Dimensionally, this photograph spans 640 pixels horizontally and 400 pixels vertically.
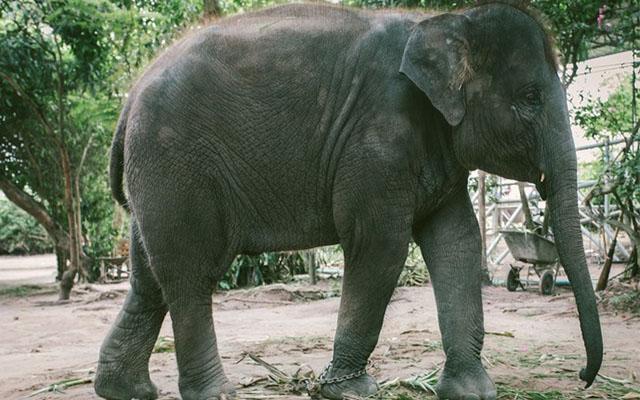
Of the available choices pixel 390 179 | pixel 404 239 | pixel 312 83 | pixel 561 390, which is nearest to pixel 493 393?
Result: pixel 561 390

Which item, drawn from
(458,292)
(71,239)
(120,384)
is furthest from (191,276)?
(71,239)

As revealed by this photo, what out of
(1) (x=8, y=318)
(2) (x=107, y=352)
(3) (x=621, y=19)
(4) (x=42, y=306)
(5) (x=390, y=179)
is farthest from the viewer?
(4) (x=42, y=306)

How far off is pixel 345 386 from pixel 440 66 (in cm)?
187

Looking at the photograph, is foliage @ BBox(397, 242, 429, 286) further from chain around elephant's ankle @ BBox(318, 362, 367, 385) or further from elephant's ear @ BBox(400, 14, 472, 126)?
elephant's ear @ BBox(400, 14, 472, 126)

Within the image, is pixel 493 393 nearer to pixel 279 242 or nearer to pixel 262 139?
pixel 279 242

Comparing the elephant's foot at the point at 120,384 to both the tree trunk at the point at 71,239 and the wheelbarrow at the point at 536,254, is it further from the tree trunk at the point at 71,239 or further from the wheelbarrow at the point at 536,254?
the tree trunk at the point at 71,239

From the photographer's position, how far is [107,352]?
15.9 ft

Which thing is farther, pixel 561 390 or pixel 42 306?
pixel 42 306

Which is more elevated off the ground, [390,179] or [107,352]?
[390,179]

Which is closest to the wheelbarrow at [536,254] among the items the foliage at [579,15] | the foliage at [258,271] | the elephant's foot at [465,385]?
the foliage at [579,15]

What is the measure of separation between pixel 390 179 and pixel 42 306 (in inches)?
440

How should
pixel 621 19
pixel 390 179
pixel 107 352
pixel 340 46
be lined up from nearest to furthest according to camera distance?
1. pixel 390 179
2. pixel 340 46
3. pixel 107 352
4. pixel 621 19

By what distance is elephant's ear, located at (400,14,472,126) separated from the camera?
423 centimetres

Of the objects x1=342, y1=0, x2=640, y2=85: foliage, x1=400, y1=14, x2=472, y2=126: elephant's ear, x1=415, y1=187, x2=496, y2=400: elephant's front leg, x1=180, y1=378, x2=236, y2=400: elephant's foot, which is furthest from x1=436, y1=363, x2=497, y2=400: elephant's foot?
x1=342, y1=0, x2=640, y2=85: foliage
